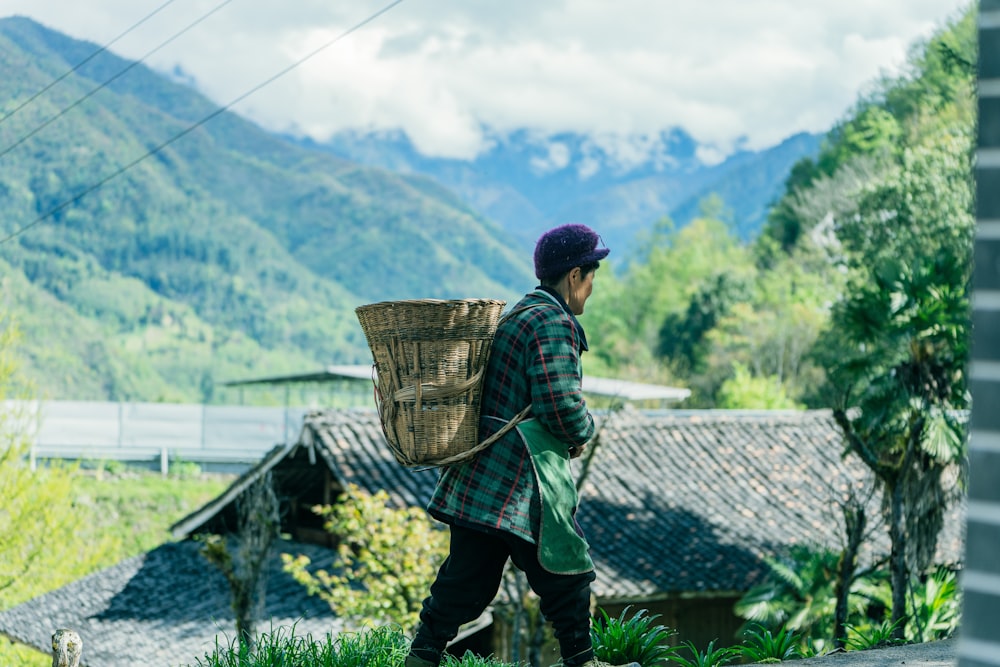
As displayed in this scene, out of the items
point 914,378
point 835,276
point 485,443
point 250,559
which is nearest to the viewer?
point 485,443

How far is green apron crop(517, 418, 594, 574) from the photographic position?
4.37 metres

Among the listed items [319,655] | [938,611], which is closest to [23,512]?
[938,611]

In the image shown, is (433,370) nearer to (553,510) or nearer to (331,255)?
(553,510)

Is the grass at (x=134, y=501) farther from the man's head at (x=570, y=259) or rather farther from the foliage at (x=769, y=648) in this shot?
the man's head at (x=570, y=259)

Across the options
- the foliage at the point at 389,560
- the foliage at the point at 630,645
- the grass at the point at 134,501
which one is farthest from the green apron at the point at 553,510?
the grass at the point at 134,501

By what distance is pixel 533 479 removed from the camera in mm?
4414

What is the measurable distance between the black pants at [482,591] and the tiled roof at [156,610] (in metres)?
11.0

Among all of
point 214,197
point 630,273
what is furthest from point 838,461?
point 214,197

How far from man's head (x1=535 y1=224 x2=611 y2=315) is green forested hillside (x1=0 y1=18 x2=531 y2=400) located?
3198 inches

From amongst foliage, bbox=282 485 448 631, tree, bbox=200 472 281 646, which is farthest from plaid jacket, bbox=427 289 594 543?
tree, bbox=200 472 281 646

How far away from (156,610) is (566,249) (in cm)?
1551

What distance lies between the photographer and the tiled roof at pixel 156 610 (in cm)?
1654

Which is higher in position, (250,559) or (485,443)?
(485,443)

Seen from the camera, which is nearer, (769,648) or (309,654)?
(309,654)
